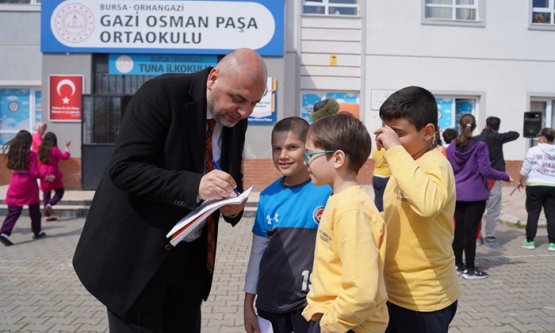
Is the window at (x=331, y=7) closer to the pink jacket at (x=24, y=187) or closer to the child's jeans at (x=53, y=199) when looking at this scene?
the child's jeans at (x=53, y=199)

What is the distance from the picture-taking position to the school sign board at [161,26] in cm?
1126

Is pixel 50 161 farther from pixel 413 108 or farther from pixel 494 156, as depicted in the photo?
pixel 413 108

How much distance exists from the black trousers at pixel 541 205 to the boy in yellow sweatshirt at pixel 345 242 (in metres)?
6.27

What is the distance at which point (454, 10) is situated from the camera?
1353cm

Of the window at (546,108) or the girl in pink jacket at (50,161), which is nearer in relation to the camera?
the girl in pink jacket at (50,161)

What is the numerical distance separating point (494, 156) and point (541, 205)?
1.08 meters

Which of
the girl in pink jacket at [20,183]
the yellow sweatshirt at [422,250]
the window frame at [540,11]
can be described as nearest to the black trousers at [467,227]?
the yellow sweatshirt at [422,250]

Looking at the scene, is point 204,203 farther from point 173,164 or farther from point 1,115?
point 1,115

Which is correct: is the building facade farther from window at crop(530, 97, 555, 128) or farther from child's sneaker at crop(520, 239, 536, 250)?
child's sneaker at crop(520, 239, 536, 250)

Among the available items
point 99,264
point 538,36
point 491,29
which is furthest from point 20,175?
point 538,36

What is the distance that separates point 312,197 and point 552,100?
14.6 metres

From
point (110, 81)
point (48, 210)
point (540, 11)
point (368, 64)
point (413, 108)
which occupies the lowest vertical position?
point (48, 210)

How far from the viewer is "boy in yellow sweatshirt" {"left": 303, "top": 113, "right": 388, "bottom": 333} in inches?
65.4

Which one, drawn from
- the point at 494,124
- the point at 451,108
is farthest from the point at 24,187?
the point at 451,108
